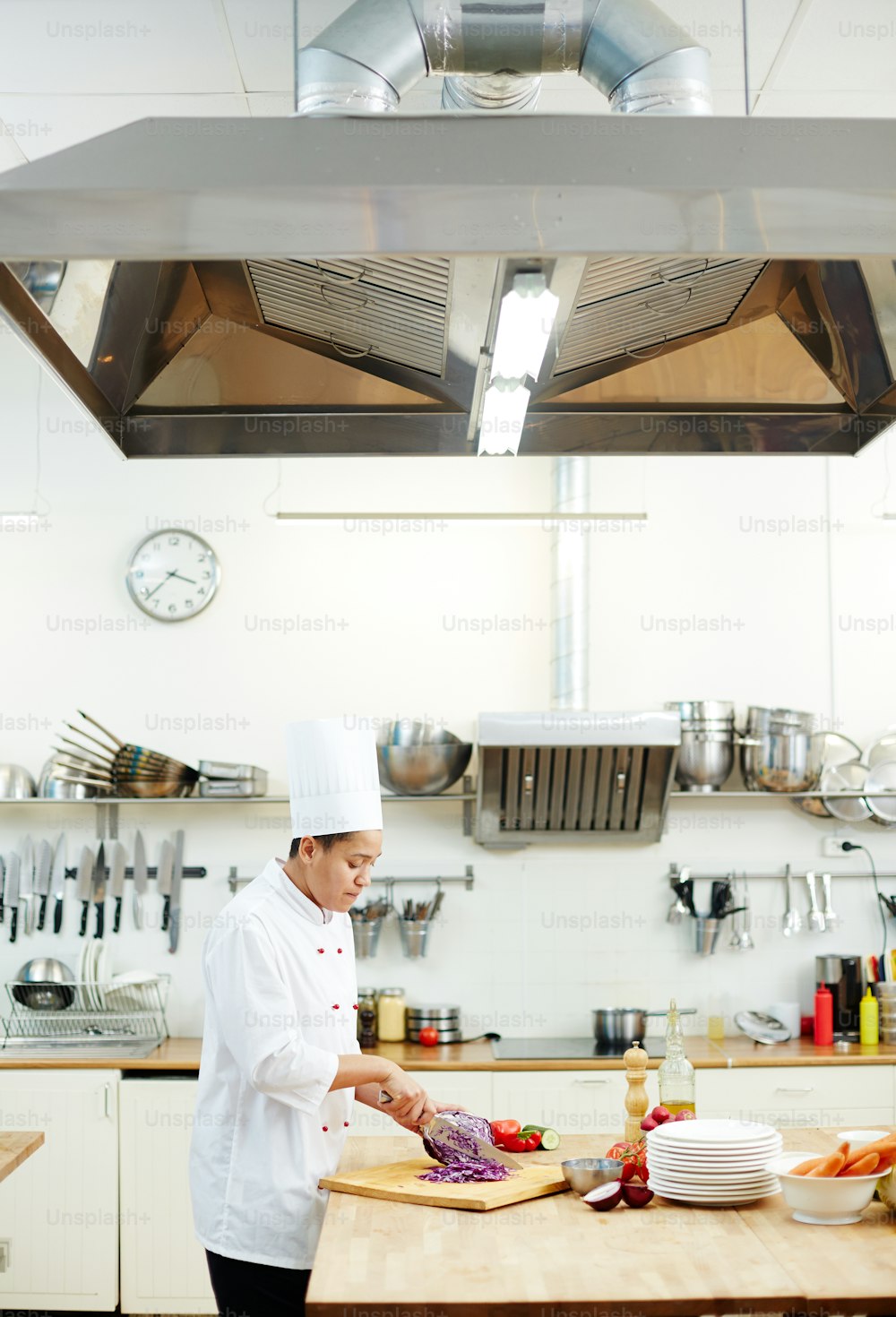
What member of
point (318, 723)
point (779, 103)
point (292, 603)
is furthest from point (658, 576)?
point (318, 723)

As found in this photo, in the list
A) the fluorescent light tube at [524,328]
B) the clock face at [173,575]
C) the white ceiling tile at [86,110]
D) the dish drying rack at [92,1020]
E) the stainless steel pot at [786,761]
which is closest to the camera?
the fluorescent light tube at [524,328]

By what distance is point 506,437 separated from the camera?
2527 mm

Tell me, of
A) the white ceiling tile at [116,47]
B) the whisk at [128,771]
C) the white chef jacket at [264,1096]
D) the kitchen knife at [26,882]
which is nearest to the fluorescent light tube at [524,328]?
the white chef jacket at [264,1096]

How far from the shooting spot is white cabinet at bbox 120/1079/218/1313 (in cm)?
446

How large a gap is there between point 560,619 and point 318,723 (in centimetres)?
248

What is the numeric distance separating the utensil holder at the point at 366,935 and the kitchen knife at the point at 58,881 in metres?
1.23

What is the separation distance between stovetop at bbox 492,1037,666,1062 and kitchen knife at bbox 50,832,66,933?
1.86 meters

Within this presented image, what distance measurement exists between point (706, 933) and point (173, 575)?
2.71 meters

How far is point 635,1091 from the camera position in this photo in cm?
251

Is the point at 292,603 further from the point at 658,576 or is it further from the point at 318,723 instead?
the point at 318,723

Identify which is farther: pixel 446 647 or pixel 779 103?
pixel 446 647

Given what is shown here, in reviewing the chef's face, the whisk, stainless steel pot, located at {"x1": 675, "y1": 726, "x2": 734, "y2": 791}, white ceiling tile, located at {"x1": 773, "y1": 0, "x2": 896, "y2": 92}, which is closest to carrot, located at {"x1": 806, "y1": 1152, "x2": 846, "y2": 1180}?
the chef's face

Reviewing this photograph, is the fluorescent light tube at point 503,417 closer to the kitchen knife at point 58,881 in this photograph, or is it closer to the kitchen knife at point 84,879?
the kitchen knife at point 84,879

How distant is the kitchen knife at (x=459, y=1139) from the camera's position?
2.41m
